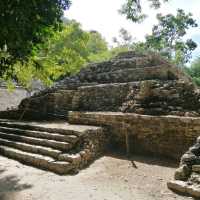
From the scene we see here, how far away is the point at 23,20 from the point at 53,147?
144 inches

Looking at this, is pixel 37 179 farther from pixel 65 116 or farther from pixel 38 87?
pixel 38 87

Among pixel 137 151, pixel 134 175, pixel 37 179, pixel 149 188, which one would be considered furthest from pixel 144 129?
pixel 37 179

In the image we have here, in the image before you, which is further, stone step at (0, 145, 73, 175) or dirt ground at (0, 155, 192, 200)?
stone step at (0, 145, 73, 175)

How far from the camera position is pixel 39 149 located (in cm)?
810

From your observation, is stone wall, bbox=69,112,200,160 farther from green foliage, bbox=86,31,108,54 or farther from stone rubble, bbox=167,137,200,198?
green foliage, bbox=86,31,108,54

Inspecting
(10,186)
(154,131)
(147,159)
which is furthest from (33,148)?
(154,131)

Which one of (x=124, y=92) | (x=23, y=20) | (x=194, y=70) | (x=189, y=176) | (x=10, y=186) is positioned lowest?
(x=10, y=186)

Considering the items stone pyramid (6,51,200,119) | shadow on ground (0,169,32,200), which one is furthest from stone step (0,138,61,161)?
stone pyramid (6,51,200,119)

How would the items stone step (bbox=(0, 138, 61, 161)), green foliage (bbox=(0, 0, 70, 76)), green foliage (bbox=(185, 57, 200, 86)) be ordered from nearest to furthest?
green foliage (bbox=(0, 0, 70, 76))
stone step (bbox=(0, 138, 61, 161))
green foliage (bbox=(185, 57, 200, 86))

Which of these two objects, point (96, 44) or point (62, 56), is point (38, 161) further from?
point (96, 44)

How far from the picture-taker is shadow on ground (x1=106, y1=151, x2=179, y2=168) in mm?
7480

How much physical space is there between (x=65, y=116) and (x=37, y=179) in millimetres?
5497

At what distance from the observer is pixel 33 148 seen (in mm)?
8258

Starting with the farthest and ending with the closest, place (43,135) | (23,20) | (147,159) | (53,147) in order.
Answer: (43,135), (53,147), (147,159), (23,20)
